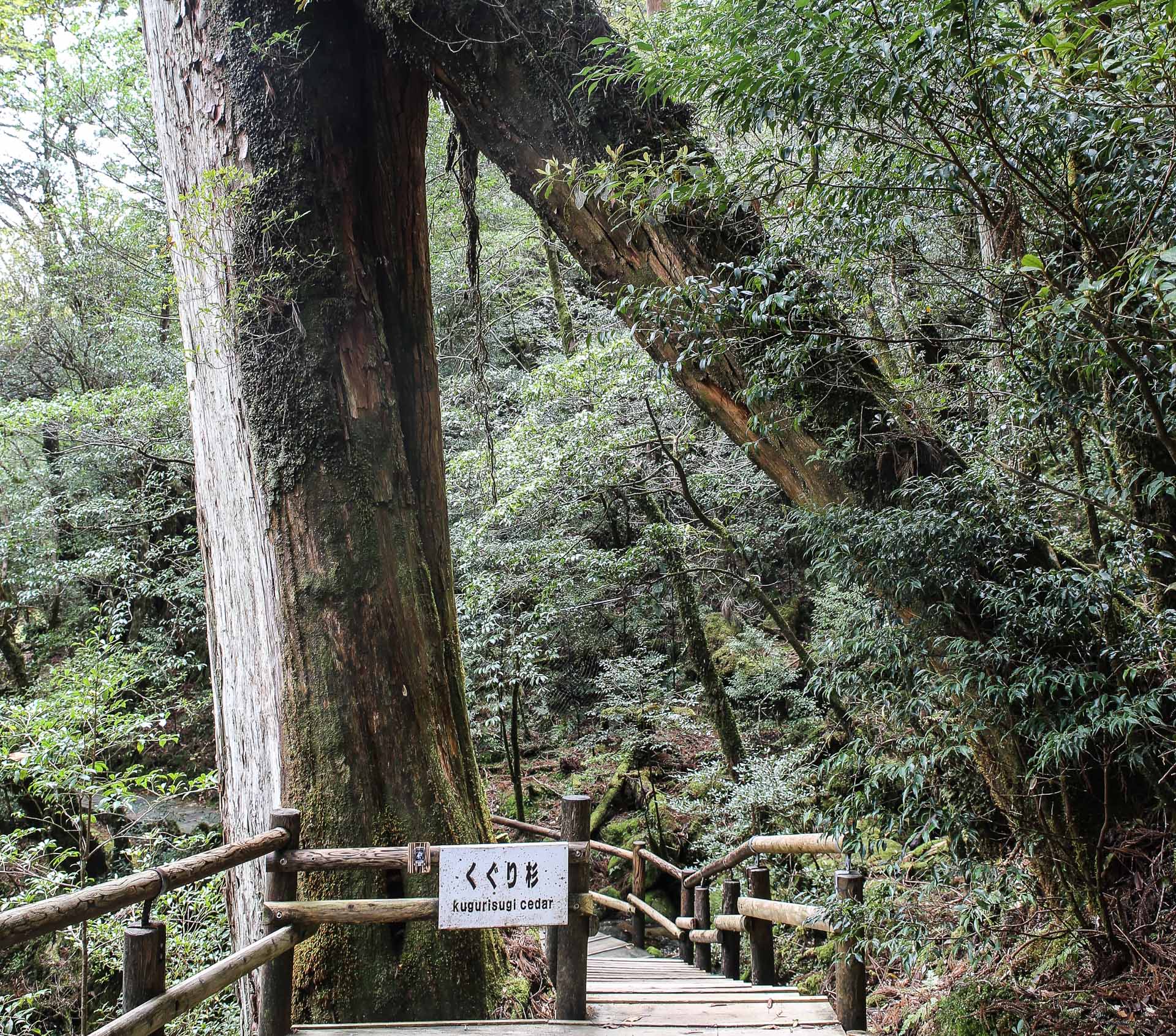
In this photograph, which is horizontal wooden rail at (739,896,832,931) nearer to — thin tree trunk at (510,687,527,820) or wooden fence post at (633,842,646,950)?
wooden fence post at (633,842,646,950)

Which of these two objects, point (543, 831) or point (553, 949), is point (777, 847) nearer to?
point (553, 949)

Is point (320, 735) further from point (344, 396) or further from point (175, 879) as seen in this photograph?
point (344, 396)

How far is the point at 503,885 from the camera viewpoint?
9.64 feet

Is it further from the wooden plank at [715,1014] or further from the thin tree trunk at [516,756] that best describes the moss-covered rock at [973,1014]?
the thin tree trunk at [516,756]

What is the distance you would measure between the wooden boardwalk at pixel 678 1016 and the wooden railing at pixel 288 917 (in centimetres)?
12

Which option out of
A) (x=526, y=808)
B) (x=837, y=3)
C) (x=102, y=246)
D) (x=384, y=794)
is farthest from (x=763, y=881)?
(x=102, y=246)

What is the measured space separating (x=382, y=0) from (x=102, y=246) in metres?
8.38

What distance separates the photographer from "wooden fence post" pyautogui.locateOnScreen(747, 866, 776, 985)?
4.16m

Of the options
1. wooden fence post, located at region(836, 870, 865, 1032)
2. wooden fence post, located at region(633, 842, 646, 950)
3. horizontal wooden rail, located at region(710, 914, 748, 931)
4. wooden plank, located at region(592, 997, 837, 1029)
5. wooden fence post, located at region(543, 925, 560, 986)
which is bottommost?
wooden fence post, located at region(633, 842, 646, 950)

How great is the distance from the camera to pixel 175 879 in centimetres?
243

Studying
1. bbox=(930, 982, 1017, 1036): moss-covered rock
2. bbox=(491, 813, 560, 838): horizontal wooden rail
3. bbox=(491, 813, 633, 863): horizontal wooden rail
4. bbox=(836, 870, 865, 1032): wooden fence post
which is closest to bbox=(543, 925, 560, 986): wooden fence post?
bbox=(836, 870, 865, 1032): wooden fence post

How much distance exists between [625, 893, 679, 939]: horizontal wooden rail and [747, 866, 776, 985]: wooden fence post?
2.83 m

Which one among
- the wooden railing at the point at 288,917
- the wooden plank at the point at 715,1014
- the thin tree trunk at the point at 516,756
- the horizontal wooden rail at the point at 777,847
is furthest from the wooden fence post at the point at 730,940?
the thin tree trunk at the point at 516,756

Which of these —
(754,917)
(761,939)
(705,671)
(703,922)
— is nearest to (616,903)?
(703,922)
